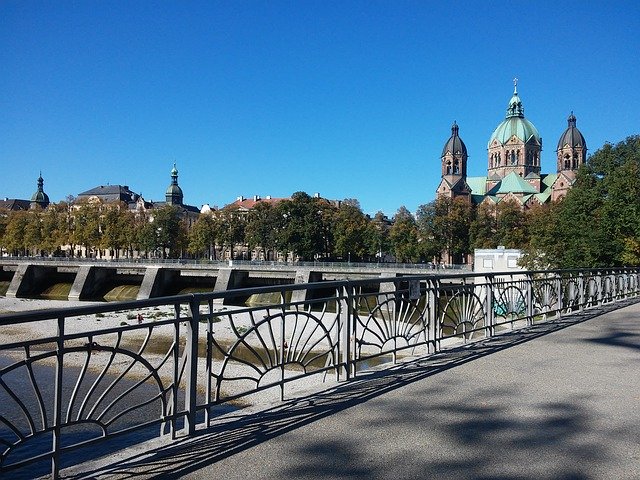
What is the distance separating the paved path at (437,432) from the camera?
12.4 feet

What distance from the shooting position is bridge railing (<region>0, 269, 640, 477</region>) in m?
3.86

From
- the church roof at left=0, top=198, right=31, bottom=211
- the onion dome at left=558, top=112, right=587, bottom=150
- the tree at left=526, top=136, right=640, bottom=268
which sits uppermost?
the onion dome at left=558, top=112, right=587, bottom=150

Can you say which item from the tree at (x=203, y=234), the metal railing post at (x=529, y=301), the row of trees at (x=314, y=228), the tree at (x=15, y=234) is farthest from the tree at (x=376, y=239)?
the metal railing post at (x=529, y=301)

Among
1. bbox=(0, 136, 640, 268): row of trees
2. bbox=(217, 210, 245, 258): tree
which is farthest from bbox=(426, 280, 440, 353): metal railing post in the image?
bbox=(217, 210, 245, 258): tree

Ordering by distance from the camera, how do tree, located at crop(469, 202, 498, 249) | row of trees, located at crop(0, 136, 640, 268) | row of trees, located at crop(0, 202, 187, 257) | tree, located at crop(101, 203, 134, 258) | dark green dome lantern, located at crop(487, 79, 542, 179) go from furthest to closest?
dark green dome lantern, located at crop(487, 79, 542, 179)
tree, located at crop(101, 203, 134, 258)
row of trees, located at crop(0, 202, 187, 257)
tree, located at crop(469, 202, 498, 249)
row of trees, located at crop(0, 136, 640, 268)

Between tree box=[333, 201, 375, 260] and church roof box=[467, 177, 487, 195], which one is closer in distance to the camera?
tree box=[333, 201, 375, 260]

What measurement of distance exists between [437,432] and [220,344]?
A: 23.2 ft

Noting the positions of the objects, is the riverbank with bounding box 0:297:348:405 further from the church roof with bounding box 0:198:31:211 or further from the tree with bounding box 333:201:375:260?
the church roof with bounding box 0:198:31:211

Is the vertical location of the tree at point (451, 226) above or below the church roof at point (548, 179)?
below

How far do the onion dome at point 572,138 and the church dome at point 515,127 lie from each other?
6.18 metres

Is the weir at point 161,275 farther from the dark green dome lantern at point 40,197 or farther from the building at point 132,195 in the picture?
the dark green dome lantern at point 40,197

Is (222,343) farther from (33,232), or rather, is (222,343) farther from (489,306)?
(33,232)

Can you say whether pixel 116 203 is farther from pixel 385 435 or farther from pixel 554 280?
pixel 385 435

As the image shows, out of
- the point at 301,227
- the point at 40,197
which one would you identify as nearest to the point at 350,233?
the point at 301,227
